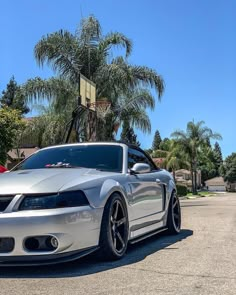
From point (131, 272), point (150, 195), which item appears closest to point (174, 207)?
point (150, 195)

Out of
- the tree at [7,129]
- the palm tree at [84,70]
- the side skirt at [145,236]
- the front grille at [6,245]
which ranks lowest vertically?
the side skirt at [145,236]

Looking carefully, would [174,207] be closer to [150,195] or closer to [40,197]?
[150,195]

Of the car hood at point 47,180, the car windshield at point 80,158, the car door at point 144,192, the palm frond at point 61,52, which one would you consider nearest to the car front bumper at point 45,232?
the car hood at point 47,180

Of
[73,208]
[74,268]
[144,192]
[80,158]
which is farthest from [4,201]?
[144,192]

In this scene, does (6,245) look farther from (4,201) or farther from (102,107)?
(102,107)

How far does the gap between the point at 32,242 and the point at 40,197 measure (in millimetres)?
456

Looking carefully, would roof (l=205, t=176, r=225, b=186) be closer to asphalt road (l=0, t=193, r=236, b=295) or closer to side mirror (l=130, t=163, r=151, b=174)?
side mirror (l=130, t=163, r=151, b=174)

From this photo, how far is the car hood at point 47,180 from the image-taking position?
494cm

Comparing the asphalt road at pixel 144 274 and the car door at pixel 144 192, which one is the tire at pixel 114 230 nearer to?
the asphalt road at pixel 144 274

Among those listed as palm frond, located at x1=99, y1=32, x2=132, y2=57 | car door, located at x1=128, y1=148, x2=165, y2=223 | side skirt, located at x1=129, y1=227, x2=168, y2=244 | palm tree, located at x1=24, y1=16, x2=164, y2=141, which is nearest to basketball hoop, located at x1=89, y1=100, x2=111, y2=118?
palm tree, located at x1=24, y1=16, x2=164, y2=141

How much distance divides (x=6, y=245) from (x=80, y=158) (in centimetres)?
196

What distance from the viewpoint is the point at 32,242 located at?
488cm

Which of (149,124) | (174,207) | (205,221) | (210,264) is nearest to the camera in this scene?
(210,264)

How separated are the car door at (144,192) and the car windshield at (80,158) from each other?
0.86 ft
